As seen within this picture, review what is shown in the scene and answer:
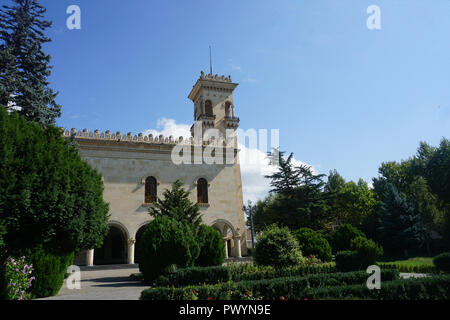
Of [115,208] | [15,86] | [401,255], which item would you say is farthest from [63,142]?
[401,255]

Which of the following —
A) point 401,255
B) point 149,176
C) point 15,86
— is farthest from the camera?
point 401,255

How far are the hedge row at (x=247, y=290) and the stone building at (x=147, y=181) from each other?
15930 millimetres

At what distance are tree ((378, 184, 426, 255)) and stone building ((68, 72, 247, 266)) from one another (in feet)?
41.8

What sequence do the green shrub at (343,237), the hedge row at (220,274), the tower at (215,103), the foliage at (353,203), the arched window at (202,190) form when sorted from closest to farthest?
the hedge row at (220,274)
the green shrub at (343,237)
the arched window at (202,190)
the tower at (215,103)
the foliage at (353,203)

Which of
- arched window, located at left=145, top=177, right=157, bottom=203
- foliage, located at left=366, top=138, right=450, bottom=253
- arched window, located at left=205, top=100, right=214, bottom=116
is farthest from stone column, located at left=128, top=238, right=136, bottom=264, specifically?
foliage, located at left=366, top=138, right=450, bottom=253

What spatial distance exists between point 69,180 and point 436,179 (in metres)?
35.8

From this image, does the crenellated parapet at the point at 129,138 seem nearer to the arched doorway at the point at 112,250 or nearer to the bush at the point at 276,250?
the arched doorway at the point at 112,250

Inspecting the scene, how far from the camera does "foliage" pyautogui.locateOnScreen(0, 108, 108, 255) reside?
7.53 metres

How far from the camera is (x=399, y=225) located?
86.7 feet

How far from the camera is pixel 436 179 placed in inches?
1273

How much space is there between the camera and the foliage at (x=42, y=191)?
24.7ft

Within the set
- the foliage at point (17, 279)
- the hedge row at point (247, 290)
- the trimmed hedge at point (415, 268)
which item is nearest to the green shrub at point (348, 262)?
the trimmed hedge at point (415, 268)
